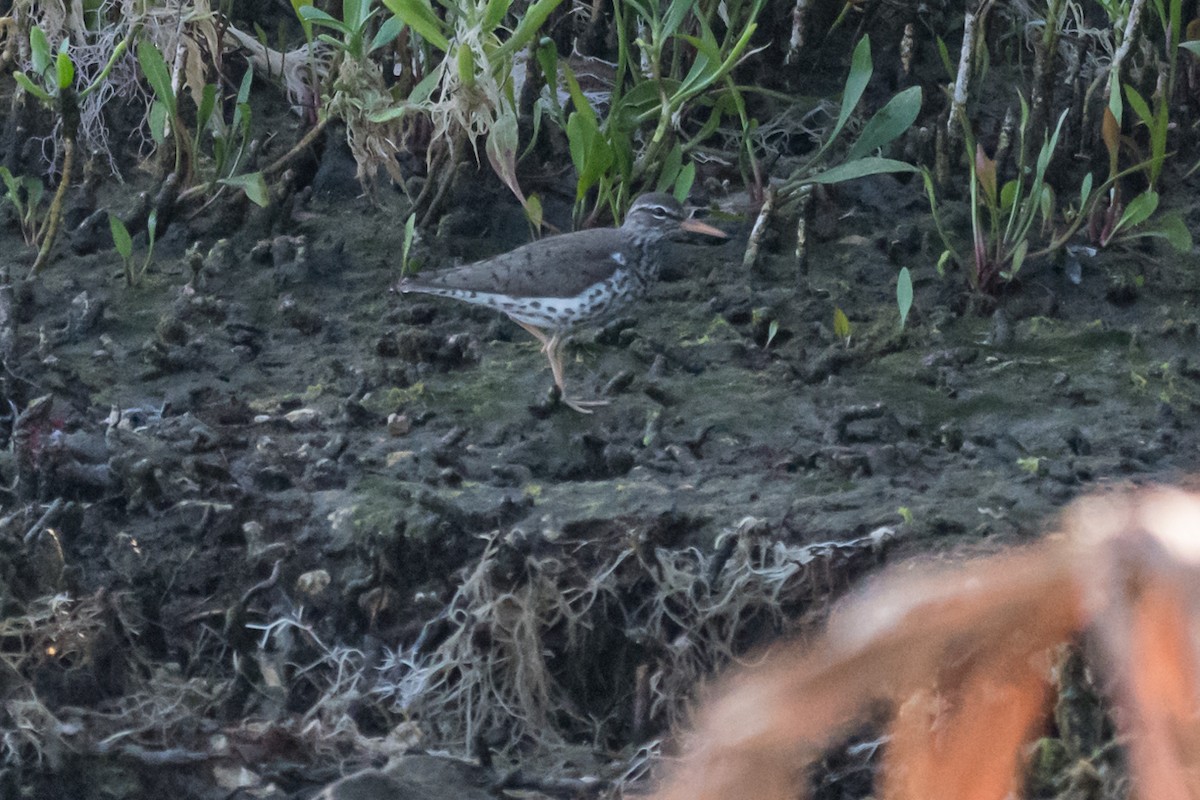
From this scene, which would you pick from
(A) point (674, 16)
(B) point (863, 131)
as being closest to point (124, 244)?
(A) point (674, 16)

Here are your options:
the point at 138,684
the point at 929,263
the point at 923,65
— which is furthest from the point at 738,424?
the point at 923,65

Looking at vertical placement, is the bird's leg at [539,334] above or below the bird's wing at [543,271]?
below

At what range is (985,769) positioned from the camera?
2.96ft

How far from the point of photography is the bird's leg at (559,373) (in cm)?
354

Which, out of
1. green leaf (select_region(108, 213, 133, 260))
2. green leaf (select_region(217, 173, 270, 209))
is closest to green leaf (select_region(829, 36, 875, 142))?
green leaf (select_region(217, 173, 270, 209))

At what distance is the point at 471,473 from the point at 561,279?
0.80 m

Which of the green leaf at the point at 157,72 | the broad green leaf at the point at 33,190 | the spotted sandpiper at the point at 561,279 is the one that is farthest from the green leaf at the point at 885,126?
the broad green leaf at the point at 33,190

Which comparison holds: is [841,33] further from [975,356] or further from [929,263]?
[975,356]

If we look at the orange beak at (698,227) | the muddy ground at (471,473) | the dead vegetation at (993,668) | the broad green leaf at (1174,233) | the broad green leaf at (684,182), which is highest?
the dead vegetation at (993,668)

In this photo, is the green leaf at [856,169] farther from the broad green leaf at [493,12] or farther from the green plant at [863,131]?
the broad green leaf at [493,12]

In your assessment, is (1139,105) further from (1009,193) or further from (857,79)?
(857,79)

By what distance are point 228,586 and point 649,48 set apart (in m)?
2.14

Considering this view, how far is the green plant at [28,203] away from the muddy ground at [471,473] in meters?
0.09

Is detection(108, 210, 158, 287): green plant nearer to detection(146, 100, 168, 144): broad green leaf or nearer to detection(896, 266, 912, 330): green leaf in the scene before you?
detection(146, 100, 168, 144): broad green leaf
